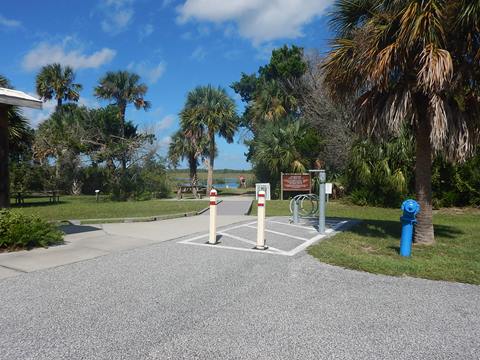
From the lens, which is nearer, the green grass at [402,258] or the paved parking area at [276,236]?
the green grass at [402,258]

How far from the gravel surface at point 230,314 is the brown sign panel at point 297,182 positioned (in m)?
15.3

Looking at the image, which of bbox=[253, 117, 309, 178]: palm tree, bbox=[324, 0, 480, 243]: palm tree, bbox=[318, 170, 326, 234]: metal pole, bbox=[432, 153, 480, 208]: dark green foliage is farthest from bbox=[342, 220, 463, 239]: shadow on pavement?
bbox=[253, 117, 309, 178]: palm tree

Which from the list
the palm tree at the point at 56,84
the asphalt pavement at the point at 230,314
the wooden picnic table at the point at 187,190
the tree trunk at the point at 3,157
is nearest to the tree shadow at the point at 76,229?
the tree trunk at the point at 3,157

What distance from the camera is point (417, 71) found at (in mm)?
7703

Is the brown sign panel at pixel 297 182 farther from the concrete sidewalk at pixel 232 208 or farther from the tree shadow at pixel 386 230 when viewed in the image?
the tree shadow at pixel 386 230

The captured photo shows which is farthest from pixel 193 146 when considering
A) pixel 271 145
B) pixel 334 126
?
pixel 334 126

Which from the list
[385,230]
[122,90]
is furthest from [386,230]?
[122,90]

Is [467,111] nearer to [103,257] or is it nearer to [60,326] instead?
[103,257]

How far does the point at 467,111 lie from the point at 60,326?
8.82m

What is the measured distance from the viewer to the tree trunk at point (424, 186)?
8375 millimetres

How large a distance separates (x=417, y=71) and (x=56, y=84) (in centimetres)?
3555

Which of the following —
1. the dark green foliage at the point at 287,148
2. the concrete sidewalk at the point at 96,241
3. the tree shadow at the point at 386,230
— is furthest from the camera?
the dark green foliage at the point at 287,148

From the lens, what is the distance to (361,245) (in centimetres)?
825

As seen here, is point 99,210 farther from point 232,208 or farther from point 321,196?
point 321,196
